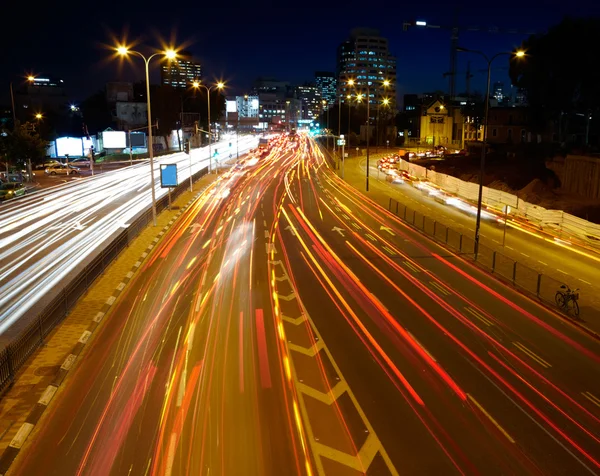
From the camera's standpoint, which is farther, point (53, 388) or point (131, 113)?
point (131, 113)

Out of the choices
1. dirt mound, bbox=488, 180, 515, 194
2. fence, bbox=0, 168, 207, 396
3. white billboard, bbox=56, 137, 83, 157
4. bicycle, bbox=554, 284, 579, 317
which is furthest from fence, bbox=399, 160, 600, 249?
white billboard, bbox=56, 137, 83, 157

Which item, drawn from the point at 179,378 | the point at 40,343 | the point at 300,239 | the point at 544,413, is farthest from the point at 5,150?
the point at 544,413

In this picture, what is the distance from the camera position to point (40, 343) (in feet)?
44.3

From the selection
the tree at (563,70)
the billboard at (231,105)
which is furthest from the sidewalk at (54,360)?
the billboard at (231,105)

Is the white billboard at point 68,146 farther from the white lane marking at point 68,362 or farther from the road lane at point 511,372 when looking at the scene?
the white lane marking at point 68,362

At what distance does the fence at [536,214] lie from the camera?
27734mm

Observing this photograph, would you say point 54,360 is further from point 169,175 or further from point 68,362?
point 169,175

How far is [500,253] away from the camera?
23.2 meters

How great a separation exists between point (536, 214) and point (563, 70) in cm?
2864

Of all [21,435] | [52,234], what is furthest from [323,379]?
[52,234]

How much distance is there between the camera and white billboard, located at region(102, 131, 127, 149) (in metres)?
87.3

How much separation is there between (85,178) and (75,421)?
5230 centimetres

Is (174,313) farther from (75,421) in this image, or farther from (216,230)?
(216,230)

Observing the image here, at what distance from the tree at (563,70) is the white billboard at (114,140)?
61.7m
